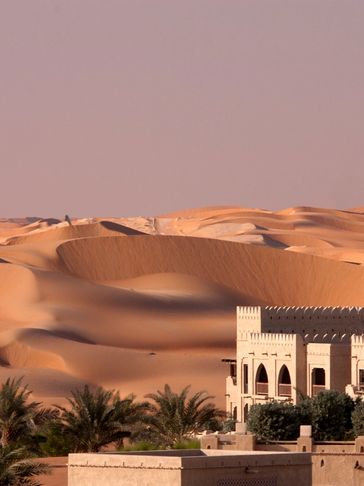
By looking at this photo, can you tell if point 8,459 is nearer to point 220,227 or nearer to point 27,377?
point 27,377

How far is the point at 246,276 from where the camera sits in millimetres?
114750

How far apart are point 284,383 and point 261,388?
923 mm

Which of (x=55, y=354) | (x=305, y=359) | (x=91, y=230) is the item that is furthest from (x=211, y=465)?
(x=91, y=230)

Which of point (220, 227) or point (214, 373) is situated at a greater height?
point (220, 227)

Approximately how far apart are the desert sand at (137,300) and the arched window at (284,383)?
15.3m

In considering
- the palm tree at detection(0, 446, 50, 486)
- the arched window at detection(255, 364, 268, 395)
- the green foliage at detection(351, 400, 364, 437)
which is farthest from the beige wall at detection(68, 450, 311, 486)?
the arched window at detection(255, 364, 268, 395)

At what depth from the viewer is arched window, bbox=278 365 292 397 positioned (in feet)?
182

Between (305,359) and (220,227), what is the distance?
117393 mm

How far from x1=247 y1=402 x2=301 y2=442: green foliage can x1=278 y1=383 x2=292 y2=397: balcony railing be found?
8758mm

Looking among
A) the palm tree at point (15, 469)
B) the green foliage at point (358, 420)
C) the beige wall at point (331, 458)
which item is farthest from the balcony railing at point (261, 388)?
the palm tree at point (15, 469)

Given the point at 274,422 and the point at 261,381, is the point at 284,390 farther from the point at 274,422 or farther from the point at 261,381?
the point at 274,422

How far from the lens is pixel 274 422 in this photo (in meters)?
45.6

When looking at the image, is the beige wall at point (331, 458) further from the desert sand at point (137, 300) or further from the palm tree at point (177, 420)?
the desert sand at point (137, 300)

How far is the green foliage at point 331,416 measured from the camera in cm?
4656
